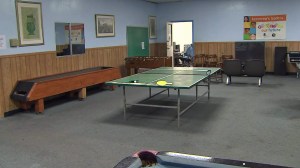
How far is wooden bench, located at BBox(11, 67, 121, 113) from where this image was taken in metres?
5.70

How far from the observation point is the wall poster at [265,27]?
1024 centimetres

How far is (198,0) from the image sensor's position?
1130 centimetres

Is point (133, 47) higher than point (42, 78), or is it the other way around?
point (133, 47)

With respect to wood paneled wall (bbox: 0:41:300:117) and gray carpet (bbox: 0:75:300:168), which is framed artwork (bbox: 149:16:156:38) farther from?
gray carpet (bbox: 0:75:300:168)

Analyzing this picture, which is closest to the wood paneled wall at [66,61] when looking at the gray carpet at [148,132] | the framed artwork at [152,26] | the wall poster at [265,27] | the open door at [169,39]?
the wall poster at [265,27]

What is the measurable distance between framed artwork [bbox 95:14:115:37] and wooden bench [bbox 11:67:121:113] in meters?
1.53

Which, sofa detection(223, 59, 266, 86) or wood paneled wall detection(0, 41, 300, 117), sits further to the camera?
sofa detection(223, 59, 266, 86)

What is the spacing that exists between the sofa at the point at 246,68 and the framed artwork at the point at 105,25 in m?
3.47

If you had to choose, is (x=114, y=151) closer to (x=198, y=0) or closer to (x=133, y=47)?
(x=133, y=47)

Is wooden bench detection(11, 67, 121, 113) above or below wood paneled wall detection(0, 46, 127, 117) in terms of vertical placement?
below

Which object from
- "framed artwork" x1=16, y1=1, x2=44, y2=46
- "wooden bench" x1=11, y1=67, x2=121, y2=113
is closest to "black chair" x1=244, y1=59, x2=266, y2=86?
Result: "wooden bench" x1=11, y1=67, x2=121, y2=113

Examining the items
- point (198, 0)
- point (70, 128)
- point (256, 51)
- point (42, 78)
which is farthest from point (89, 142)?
point (198, 0)

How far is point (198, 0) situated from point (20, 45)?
23.7 feet

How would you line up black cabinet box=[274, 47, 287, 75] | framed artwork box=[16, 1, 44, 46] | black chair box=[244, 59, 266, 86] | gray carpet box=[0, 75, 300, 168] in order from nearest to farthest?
gray carpet box=[0, 75, 300, 168] → framed artwork box=[16, 1, 44, 46] → black chair box=[244, 59, 266, 86] → black cabinet box=[274, 47, 287, 75]
